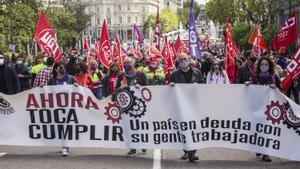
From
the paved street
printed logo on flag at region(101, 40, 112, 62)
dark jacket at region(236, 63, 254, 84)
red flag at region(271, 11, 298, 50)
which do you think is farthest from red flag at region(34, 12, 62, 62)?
red flag at region(271, 11, 298, 50)

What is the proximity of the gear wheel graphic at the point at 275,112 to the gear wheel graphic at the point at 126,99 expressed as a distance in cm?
214

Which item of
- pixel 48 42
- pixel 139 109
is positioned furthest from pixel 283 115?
pixel 48 42

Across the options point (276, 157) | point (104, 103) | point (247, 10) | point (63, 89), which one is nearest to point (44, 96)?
point (63, 89)

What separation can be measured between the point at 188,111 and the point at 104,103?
1.43m

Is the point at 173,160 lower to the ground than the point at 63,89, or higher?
lower

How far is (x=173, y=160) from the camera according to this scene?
9.87 meters

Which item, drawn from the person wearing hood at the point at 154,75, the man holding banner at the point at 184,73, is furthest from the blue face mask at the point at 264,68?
the person wearing hood at the point at 154,75

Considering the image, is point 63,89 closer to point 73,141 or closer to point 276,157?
point 73,141

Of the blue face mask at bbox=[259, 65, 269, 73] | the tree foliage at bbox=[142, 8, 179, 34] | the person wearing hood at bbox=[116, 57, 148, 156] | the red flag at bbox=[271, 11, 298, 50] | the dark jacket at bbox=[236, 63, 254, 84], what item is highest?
the red flag at bbox=[271, 11, 298, 50]

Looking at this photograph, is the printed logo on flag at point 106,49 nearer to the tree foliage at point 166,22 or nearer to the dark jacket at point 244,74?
the dark jacket at point 244,74

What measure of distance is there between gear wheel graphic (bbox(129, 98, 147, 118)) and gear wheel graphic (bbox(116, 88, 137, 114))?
60 millimetres

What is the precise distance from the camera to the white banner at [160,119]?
370 inches

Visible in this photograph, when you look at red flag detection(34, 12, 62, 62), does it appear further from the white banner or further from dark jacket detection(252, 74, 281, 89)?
dark jacket detection(252, 74, 281, 89)

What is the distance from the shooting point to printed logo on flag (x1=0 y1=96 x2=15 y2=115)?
10461 millimetres
